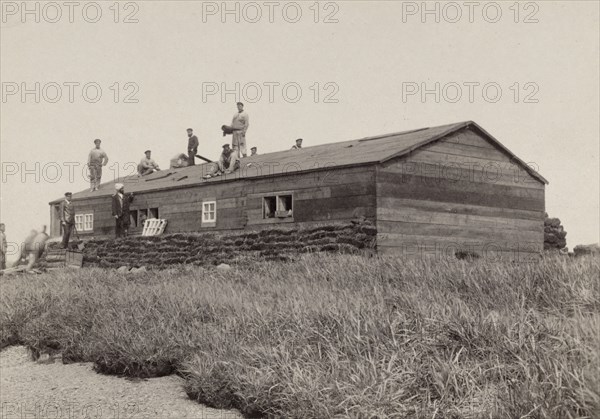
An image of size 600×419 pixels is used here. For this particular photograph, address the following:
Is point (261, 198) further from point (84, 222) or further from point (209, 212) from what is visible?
point (84, 222)

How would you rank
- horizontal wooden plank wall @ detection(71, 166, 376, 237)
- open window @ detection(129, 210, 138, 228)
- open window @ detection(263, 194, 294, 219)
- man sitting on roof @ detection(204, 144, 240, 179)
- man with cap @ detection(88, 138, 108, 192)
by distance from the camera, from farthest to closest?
man with cap @ detection(88, 138, 108, 192) < open window @ detection(129, 210, 138, 228) < man sitting on roof @ detection(204, 144, 240, 179) < open window @ detection(263, 194, 294, 219) < horizontal wooden plank wall @ detection(71, 166, 376, 237)

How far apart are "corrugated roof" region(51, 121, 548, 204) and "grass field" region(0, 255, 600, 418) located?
8.25 metres

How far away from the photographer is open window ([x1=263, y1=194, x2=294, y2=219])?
73.3 feet

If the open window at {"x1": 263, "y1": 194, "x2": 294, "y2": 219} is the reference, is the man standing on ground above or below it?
below

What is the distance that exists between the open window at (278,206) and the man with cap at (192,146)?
11.1 meters

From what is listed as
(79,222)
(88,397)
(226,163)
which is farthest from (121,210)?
(88,397)

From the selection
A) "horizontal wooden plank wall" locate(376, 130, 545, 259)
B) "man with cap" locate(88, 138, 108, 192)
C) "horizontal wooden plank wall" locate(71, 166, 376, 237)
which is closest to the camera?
"horizontal wooden plank wall" locate(376, 130, 545, 259)

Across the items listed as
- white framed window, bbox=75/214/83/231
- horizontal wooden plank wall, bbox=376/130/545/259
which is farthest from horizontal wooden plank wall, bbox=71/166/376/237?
white framed window, bbox=75/214/83/231

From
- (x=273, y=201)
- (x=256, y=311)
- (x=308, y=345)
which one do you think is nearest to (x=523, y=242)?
(x=273, y=201)

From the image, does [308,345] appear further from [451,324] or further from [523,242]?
[523,242]

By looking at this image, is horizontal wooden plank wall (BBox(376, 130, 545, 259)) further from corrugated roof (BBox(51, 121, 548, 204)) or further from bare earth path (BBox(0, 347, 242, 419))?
bare earth path (BBox(0, 347, 242, 419))

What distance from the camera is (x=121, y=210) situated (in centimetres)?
2912

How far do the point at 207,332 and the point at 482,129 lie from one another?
15.2 metres

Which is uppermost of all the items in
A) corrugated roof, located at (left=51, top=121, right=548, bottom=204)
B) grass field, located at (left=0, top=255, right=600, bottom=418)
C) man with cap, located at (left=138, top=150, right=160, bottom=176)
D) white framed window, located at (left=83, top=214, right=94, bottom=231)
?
man with cap, located at (left=138, top=150, right=160, bottom=176)
